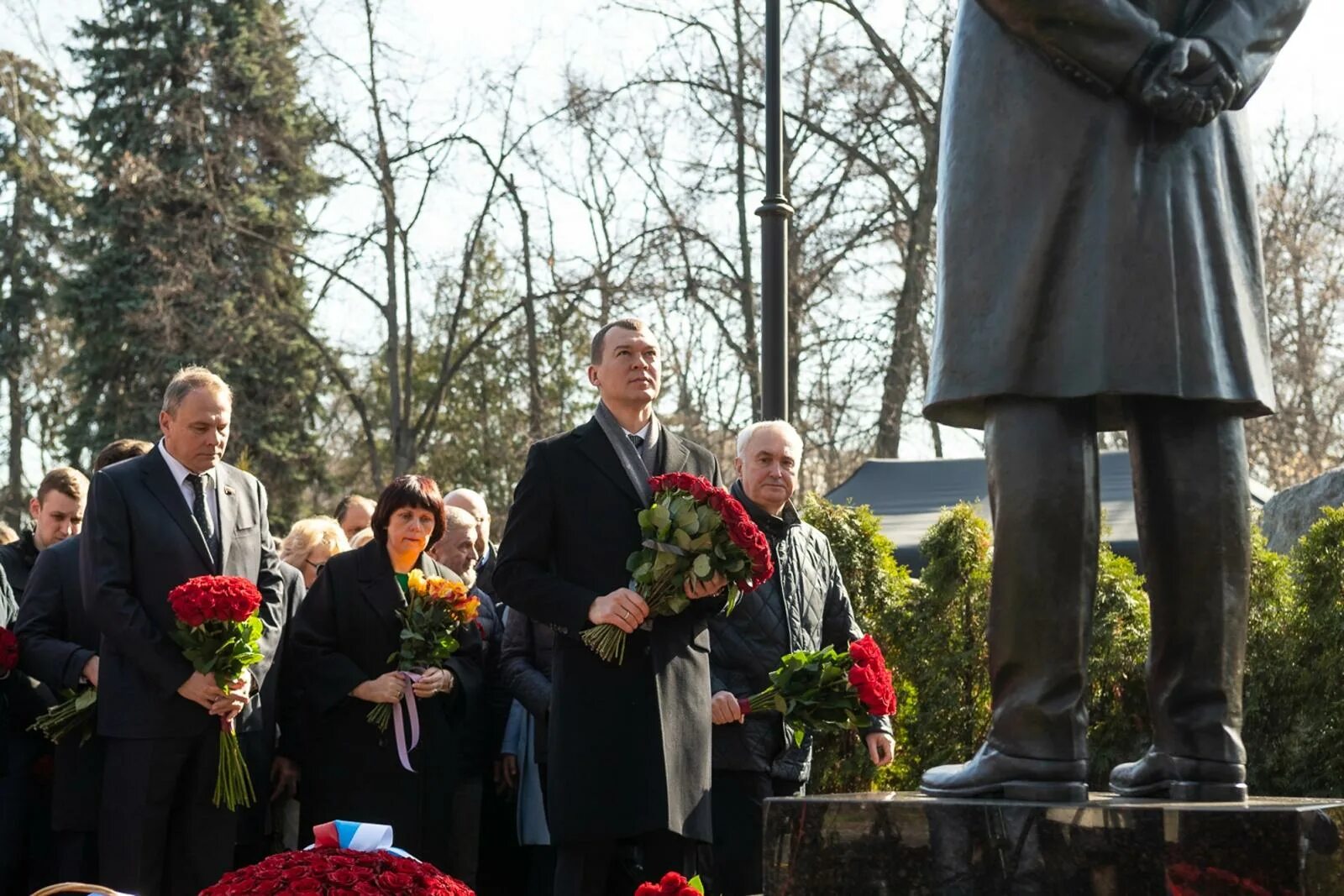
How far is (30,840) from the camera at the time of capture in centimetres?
700

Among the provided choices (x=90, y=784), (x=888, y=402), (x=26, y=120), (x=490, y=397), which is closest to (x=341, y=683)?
(x=90, y=784)

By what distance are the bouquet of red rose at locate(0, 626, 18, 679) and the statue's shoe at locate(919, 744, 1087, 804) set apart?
4158 mm

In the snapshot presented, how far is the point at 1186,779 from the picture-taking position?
12.2 feet

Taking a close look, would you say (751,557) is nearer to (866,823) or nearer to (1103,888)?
(866,823)

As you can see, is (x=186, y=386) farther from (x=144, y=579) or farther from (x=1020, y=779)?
(x=1020, y=779)

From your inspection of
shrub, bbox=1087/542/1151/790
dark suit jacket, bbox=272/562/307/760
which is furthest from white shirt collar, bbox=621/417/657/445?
shrub, bbox=1087/542/1151/790

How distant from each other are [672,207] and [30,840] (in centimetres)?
1516

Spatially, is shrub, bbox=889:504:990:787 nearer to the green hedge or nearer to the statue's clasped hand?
the green hedge

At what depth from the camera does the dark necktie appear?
6258 millimetres

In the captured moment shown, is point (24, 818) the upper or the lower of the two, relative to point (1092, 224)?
lower

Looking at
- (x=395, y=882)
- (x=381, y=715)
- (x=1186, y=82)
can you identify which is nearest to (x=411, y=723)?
(x=381, y=715)

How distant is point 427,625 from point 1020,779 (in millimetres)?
3365

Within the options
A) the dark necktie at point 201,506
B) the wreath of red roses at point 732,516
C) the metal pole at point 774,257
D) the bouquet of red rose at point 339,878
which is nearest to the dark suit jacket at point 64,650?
the dark necktie at point 201,506

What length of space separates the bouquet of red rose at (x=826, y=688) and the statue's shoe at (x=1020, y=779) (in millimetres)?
1653
